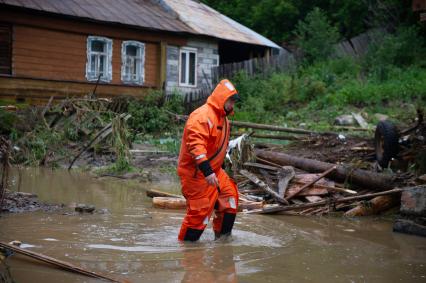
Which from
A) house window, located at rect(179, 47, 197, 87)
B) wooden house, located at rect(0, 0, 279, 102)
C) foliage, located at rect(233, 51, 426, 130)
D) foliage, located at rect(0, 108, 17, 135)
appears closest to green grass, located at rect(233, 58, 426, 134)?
foliage, located at rect(233, 51, 426, 130)

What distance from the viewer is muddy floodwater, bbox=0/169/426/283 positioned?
5.55 metres

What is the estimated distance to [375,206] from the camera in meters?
9.03

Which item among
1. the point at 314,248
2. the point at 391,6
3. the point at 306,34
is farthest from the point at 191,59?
the point at 314,248

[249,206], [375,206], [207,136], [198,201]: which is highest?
[207,136]

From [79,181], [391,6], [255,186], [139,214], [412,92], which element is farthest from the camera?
[391,6]

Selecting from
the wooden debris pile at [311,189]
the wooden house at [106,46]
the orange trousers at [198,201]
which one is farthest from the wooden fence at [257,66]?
the orange trousers at [198,201]

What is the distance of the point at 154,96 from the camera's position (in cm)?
2231

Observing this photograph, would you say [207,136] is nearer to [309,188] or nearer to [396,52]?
[309,188]

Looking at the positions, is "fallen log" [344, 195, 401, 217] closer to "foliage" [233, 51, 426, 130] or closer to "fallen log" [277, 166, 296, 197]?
"fallen log" [277, 166, 296, 197]

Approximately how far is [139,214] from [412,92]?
16180 millimetres

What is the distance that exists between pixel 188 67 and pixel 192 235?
65.6 ft

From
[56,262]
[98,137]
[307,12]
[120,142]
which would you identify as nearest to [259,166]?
[120,142]

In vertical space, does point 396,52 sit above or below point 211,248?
above

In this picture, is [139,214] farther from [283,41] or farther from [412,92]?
[283,41]
